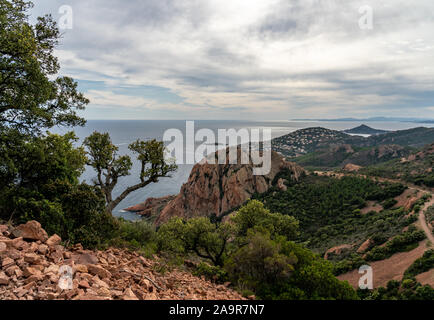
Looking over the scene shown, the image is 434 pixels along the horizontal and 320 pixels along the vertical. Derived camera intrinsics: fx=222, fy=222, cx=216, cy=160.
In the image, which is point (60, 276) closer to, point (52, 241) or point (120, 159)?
point (52, 241)

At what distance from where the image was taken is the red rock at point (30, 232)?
6.34 m

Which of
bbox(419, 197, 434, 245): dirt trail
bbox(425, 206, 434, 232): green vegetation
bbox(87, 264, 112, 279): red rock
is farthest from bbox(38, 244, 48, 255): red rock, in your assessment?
bbox(425, 206, 434, 232): green vegetation

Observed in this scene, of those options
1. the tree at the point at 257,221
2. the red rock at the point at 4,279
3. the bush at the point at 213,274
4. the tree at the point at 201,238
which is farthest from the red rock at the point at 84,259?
the tree at the point at 257,221

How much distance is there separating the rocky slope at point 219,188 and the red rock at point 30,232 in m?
57.4

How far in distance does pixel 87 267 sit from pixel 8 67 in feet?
25.2

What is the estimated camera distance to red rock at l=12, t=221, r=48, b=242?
6.34 metres

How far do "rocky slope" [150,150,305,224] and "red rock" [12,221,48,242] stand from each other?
57.4 meters

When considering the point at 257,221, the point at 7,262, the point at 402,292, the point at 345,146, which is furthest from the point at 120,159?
the point at 345,146

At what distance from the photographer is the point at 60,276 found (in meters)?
5.02

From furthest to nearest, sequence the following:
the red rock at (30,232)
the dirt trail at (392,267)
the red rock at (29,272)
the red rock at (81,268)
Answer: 1. the dirt trail at (392,267)
2. the red rock at (30,232)
3. the red rock at (81,268)
4. the red rock at (29,272)

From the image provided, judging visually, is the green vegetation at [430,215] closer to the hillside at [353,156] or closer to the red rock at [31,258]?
the red rock at [31,258]

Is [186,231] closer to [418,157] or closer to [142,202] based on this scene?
[142,202]

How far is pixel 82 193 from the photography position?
29.6 feet

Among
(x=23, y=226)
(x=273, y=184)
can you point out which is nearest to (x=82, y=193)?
(x=23, y=226)
